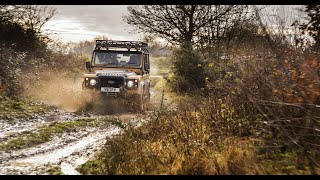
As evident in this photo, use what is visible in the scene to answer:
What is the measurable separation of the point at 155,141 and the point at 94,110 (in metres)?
5.95

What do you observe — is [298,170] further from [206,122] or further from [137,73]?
[137,73]

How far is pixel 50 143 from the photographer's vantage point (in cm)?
792

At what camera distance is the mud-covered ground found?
6262 millimetres

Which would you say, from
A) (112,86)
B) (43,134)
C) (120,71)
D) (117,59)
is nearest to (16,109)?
(112,86)

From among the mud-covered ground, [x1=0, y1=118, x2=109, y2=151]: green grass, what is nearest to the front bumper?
the mud-covered ground

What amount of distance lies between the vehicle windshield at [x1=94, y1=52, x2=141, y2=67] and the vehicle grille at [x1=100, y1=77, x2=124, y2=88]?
1073 millimetres

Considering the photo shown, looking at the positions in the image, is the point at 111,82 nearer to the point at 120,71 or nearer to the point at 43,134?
the point at 120,71

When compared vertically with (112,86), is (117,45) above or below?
above

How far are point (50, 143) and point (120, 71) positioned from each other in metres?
5.44

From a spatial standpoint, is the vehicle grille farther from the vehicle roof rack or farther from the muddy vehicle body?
the vehicle roof rack

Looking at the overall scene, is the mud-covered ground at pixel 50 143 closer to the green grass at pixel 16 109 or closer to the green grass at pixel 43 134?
the green grass at pixel 43 134

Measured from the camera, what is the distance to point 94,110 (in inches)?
498
